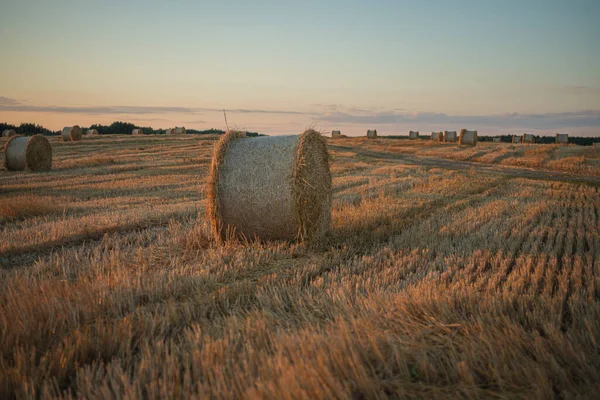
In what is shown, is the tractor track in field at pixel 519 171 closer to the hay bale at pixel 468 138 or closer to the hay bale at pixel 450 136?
the hay bale at pixel 468 138

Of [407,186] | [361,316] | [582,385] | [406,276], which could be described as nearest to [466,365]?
[582,385]

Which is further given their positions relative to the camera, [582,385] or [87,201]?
[87,201]

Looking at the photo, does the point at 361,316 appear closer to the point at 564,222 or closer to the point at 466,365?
the point at 466,365

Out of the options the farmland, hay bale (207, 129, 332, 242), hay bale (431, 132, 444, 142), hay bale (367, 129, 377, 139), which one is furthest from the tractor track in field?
hay bale (367, 129, 377, 139)

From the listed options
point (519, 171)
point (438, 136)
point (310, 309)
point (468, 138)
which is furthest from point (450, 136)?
point (310, 309)

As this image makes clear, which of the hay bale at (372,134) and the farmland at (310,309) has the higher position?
the hay bale at (372,134)

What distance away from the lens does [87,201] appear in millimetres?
11836

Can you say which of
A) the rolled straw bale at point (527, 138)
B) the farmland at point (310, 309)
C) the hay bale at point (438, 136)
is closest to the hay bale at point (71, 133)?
the farmland at point (310, 309)

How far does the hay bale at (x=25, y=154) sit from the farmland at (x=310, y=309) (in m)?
13.0

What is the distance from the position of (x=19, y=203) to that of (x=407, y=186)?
430 inches

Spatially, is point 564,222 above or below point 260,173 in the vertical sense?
below

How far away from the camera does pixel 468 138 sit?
40281 mm

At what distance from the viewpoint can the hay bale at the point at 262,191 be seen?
6641 mm

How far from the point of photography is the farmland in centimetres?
262
